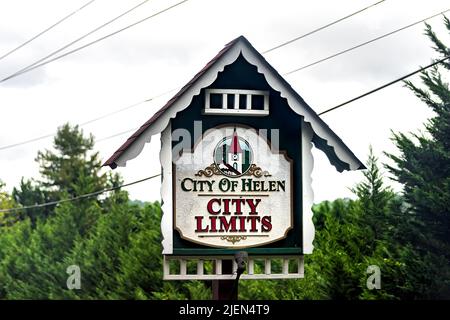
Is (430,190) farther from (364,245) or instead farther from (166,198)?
(166,198)

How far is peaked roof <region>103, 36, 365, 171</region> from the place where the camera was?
784 cm

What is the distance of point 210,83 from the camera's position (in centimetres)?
795

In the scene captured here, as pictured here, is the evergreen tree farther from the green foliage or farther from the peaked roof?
the peaked roof

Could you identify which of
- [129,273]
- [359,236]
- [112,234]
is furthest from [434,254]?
[112,234]

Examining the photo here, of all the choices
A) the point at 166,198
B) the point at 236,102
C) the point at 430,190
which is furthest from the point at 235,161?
the point at 430,190

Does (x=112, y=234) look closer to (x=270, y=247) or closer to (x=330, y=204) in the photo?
(x=330, y=204)

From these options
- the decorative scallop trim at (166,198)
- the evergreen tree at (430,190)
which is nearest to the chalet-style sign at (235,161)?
the decorative scallop trim at (166,198)

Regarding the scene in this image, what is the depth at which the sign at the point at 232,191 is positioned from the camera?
311 inches

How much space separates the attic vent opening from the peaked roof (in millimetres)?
142

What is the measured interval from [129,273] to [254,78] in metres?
12.3

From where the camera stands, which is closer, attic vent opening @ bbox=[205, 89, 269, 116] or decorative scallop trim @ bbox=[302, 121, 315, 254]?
attic vent opening @ bbox=[205, 89, 269, 116]

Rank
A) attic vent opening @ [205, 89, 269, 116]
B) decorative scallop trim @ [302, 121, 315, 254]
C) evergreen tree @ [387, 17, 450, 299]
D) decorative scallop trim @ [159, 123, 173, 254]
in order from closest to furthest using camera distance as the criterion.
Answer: decorative scallop trim @ [159, 123, 173, 254] → attic vent opening @ [205, 89, 269, 116] → decorative scallop trim @ [302, 121, 315, 254] → evergreen tree @ [387, 17, 450, 299]

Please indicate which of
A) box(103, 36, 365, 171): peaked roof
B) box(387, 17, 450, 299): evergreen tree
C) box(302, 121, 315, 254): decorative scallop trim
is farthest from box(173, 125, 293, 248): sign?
box(387, 17, 450, 299): evergreen tree

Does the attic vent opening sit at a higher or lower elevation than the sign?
higher
